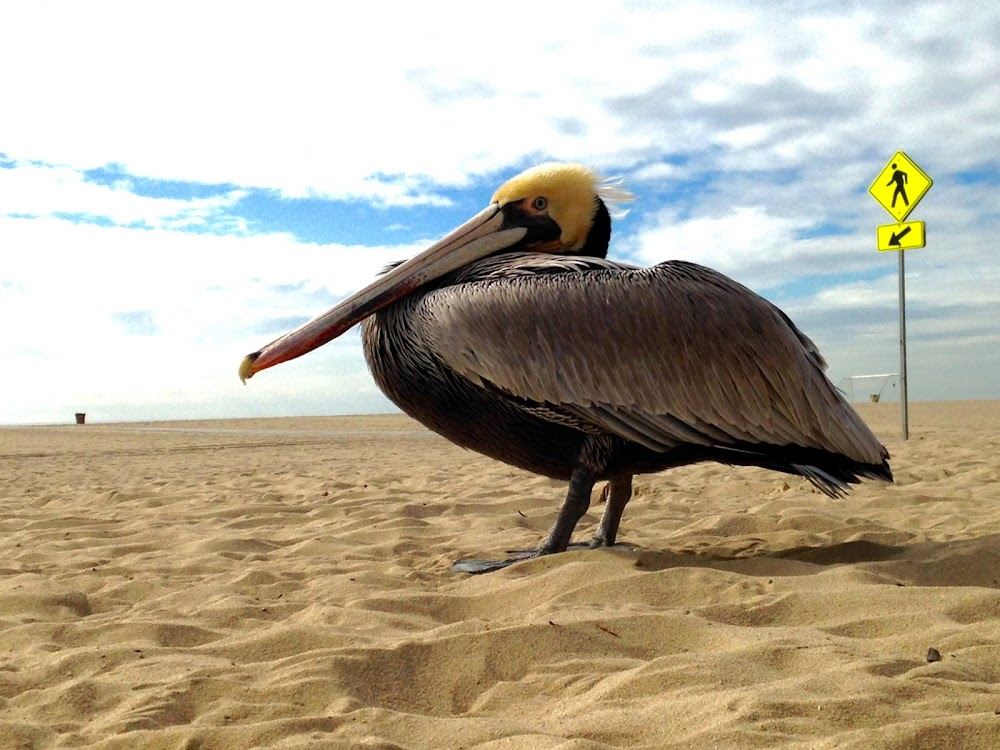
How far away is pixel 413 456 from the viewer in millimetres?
11500

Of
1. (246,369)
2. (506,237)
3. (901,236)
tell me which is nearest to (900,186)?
(901,236)

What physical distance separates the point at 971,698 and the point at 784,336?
192cm

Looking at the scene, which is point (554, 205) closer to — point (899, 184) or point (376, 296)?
point (376, 296)

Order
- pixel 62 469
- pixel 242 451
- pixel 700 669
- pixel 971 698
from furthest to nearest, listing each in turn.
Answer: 1. pixel 242 451
2. pixel 62 469
3. pixel 700 669
4. pixel 971 698

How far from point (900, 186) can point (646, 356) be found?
8705 mm

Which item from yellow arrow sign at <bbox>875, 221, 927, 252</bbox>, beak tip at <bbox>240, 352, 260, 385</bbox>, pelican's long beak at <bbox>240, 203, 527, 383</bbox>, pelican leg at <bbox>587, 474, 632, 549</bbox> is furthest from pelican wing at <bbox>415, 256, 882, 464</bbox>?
yellow arrow sign at <bbox>875, 221, 927, 252</bbox>

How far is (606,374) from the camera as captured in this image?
368 centimetres

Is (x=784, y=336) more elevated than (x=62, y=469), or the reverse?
(x=784, y=336)

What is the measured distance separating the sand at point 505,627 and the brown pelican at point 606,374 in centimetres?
45

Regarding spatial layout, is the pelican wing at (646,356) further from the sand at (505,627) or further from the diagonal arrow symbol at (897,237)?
the diagonal arrow symbol at (897,237)

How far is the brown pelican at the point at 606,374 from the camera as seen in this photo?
369 cm

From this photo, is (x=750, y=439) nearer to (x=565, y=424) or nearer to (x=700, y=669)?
(x=565, y=424)

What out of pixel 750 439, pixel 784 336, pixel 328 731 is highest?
pixel 784 336

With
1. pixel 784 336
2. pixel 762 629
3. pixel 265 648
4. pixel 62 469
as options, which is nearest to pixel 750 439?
pixel 784 336
